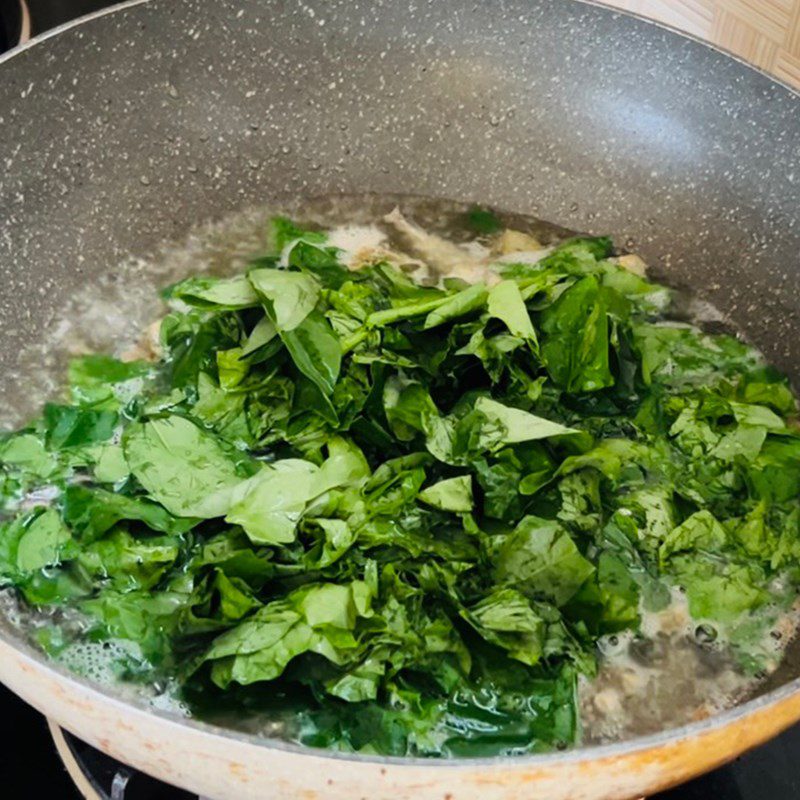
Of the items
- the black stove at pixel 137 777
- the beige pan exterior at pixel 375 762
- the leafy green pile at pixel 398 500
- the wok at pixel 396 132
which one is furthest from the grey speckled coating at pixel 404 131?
the beige pan exterior at pixel 375 762

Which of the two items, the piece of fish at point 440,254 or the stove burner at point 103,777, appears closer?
the stove burner at point 103,777

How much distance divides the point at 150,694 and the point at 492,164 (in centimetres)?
80

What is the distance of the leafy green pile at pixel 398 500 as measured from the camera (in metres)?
0.79

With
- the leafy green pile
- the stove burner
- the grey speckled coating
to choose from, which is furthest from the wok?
the stove burner

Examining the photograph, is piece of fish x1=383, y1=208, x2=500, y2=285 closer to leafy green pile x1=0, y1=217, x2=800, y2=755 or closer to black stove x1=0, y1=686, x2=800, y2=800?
leafy green pile x1=0, y1=217, x2=800, y2=755

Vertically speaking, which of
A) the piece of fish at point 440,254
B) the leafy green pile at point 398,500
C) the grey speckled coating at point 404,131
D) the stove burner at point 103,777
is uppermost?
the grey speckled coating at point 404,131

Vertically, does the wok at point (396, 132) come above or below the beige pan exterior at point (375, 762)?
above

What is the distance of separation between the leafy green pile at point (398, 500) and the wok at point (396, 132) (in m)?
0.17

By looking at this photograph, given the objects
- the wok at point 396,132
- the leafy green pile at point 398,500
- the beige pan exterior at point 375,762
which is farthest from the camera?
the wok at point 396,132

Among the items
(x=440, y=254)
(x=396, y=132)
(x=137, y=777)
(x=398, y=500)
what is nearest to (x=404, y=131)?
(x=396, y=132)

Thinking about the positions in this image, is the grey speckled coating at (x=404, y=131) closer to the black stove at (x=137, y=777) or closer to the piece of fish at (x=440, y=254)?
the piece of fish at (x=440, y=254)

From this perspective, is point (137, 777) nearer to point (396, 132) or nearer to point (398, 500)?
point (398, 500)

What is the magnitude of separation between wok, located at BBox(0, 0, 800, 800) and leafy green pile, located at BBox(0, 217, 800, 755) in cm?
17

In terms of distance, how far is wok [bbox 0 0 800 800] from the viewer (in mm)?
1153
